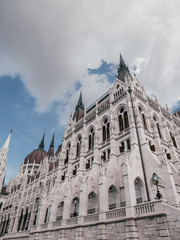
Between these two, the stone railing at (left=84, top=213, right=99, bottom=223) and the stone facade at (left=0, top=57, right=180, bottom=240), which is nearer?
the stone facade at (left=0, top=57, right=180, bottom=240)

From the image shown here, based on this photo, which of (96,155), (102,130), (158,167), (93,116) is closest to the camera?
(158,167)

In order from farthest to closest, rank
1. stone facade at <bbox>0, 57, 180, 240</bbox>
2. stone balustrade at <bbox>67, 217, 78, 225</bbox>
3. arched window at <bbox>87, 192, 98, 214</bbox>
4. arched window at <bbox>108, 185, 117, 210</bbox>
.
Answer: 1. arched window at <bbox>87, 192, 98, 214</bbox>
2. arched window at <bbox>108, 185, 117, 210</bbox>
3. stone balustrade at <bbox>67, 217, 78, 225</bbox>
4. stone facade at <bbox>0, 57, 180, 240</bbox>

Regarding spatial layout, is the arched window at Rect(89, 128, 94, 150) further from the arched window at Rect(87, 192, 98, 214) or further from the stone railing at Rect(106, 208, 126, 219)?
the stone railing at Rect(106, 208, 126, 219)

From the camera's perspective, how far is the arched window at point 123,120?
2861 cm

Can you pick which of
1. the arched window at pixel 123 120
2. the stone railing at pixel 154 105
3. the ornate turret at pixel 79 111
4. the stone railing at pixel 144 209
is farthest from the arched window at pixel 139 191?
the ornate turret at pixel 79 111

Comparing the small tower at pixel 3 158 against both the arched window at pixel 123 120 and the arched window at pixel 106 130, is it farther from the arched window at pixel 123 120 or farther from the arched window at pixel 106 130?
the arched window at pixel 123 120

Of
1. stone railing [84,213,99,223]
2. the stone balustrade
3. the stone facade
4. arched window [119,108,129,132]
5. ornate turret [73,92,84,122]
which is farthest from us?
ornate turret [73,92,84,122]

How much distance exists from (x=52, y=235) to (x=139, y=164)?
1536 cm

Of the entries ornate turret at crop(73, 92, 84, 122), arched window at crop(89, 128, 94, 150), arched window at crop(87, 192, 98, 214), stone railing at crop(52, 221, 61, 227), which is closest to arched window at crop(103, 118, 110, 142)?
arched window at crop(89, 128, 94, 150)

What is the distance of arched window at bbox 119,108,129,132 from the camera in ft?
93.9

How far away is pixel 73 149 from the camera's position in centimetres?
3747

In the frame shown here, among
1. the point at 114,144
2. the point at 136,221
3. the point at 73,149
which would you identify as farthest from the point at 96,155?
the point at 136,221

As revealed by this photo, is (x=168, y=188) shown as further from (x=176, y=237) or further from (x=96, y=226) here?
(x=96, y=226)

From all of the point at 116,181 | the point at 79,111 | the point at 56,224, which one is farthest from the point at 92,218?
the point at 79,111
